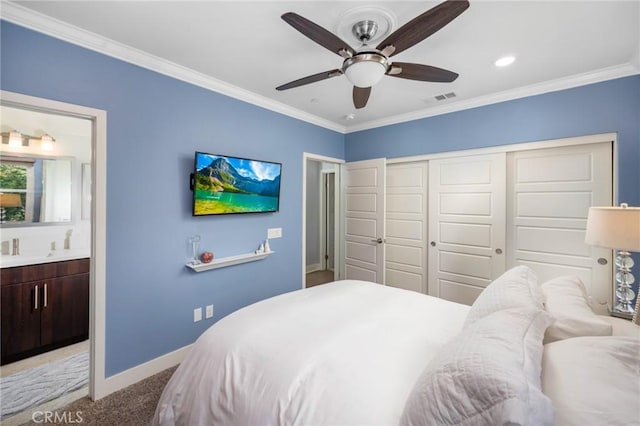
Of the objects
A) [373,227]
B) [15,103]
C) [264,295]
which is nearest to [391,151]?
[373,227]

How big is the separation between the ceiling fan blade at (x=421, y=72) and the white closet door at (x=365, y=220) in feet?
5.90

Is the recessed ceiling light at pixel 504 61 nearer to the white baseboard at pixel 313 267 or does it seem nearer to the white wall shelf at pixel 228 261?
the white wall shelf at pixel 228 261

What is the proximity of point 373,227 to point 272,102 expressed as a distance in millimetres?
2104

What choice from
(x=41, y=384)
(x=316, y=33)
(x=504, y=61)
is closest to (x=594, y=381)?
(x=316, y=33)

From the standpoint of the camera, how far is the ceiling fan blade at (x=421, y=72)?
1.79m

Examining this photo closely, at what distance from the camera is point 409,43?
156 centimetres

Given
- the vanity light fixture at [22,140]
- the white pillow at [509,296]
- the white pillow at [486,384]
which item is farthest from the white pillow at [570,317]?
the vanity light fixture at [22,140]

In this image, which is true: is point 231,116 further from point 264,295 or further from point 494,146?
point 494,146

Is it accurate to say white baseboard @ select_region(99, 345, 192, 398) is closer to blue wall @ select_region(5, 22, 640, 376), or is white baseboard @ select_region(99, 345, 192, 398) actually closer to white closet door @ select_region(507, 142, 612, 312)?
blue wall @ select_region(5, 22, 640, 376)

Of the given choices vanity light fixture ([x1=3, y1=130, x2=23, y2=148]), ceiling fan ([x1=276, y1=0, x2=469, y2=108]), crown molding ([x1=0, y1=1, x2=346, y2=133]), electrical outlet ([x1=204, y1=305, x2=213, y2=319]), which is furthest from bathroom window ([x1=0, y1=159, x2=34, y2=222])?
ceiling fan ([x1=276, y1=0, x2=469, y2=108])

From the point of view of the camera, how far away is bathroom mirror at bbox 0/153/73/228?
2.94 m

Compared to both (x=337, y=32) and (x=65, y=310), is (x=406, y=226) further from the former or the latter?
(x=65, y=310)

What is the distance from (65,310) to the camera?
9.09 feet

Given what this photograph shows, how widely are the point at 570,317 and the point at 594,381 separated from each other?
21.8 inches
